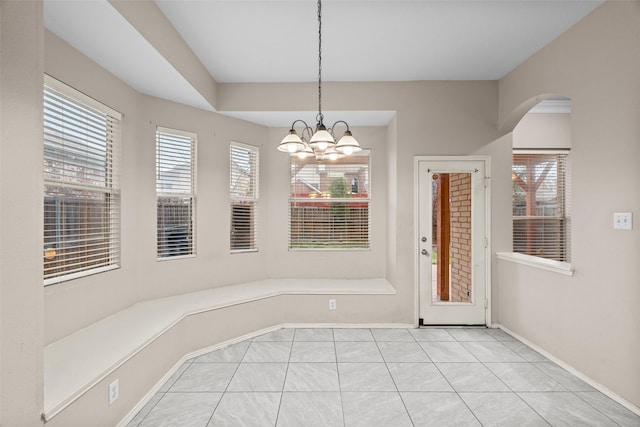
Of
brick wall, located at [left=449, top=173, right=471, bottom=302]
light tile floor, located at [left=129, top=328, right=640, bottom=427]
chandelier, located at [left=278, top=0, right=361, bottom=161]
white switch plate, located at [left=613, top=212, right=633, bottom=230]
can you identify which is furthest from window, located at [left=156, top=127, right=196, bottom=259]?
white switch plate, located at [left=613, top=212, right=633, bottom=230]

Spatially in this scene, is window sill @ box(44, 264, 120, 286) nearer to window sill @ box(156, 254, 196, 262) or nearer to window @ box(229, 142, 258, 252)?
window sill @ box(156, 254, 196, 262)

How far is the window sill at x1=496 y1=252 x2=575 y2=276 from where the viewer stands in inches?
104

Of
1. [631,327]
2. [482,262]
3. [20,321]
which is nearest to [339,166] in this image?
[482,262]

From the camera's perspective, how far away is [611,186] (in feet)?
7.43

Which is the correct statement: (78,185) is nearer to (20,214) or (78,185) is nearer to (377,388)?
(20,214)

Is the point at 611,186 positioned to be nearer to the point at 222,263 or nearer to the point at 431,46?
the point at 431,46

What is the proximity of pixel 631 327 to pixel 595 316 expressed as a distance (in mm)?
259

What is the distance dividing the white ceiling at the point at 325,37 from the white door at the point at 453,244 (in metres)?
1.14

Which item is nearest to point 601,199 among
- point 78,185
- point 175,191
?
point 175,191

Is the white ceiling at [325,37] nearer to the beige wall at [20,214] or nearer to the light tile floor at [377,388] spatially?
the beige wall at [20,214]

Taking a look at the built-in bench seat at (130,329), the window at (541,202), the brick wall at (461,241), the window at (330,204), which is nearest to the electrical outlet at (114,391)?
the built-in bench seat at (130,329)

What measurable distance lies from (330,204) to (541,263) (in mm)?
2496

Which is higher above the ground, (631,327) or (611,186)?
(611,186)

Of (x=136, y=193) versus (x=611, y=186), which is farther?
(x=136, y=193)
